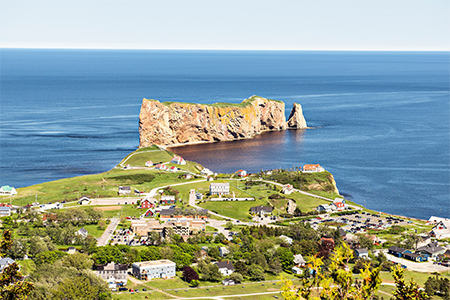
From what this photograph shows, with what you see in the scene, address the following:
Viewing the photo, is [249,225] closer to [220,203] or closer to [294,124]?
[220,203]

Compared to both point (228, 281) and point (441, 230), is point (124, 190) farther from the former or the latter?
point (441, 230)

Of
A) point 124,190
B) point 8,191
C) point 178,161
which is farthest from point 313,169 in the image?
point 8,191

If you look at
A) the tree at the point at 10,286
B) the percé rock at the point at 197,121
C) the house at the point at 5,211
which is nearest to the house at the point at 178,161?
the percé rock at the point at 197,121

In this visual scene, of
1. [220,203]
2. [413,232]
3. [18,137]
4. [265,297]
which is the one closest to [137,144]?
[18,137]

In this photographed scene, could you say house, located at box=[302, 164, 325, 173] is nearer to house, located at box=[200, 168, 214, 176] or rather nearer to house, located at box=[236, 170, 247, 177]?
house, located at box=[236, 170, 247, 177]

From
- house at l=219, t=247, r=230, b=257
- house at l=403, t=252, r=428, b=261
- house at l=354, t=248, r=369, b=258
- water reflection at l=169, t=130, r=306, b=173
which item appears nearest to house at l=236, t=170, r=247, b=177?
water reflection at l=169, t=130, r=306, b=173

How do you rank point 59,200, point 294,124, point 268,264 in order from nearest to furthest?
point 268,264, point 59,200, point 294,124
